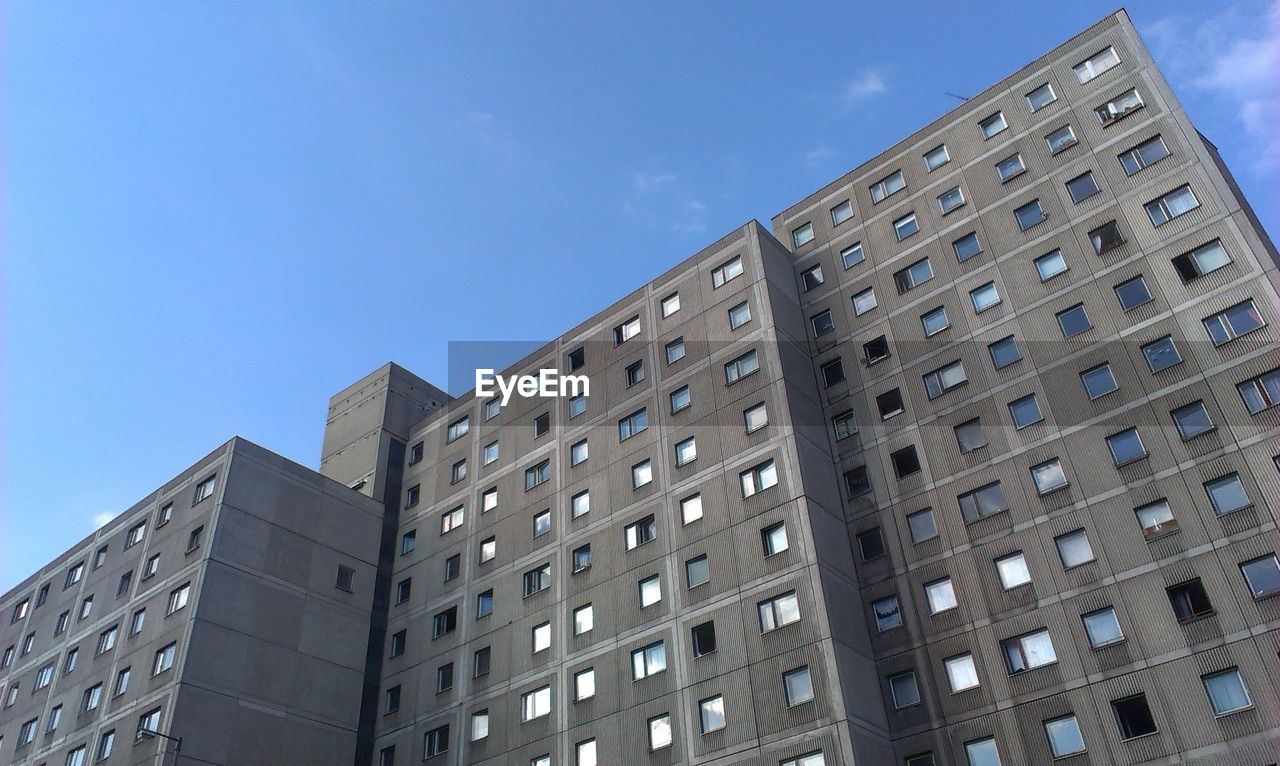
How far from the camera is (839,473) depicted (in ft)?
159

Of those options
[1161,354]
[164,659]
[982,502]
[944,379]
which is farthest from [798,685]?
[164,659]

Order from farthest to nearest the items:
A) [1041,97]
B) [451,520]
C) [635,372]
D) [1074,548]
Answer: [451,520]
[635,372]
[1041,97]
[1074,548]

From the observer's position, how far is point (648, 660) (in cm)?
4559

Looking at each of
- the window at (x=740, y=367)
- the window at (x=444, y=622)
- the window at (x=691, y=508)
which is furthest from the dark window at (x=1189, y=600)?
the window at (x=444, y=622)

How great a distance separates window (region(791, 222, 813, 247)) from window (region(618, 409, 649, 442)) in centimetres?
1328

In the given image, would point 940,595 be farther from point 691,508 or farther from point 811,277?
point 811,277

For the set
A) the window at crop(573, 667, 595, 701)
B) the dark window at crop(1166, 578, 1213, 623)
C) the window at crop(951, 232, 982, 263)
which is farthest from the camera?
the window at crop(951, 232, 982, 263)

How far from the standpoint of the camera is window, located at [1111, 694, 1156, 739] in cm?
3531

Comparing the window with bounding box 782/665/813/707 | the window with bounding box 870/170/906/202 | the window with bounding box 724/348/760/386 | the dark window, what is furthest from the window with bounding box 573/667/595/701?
the window with bounding box 870/170/906/202

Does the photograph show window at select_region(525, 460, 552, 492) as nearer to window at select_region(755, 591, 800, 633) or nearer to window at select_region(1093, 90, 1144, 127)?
window at select_region(755, 591, 800, 633)

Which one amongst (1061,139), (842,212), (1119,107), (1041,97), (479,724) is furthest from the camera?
(842,212)

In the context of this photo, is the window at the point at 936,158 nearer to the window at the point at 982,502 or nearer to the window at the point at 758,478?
the window at the point at 982,502

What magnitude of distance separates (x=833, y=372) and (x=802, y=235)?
9.86 m

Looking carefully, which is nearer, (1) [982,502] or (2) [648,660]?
(1) [982,502]
